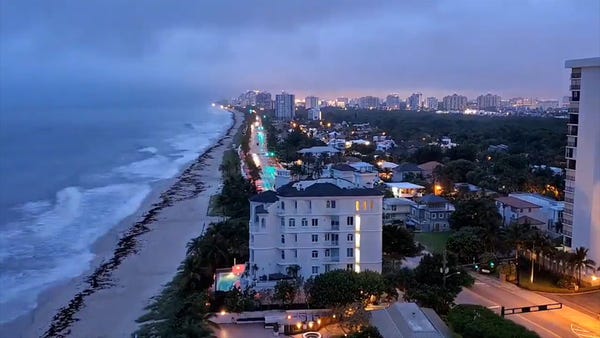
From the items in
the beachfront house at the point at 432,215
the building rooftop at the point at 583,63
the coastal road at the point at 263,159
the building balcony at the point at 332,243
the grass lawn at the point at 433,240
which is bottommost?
the grass lawn at the point at 433,240

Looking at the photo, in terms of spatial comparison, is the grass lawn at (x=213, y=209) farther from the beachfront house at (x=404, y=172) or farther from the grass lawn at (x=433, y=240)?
the beachfront house at (x=404, y=172)

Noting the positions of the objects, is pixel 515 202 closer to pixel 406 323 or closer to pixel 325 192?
pixel 325 192

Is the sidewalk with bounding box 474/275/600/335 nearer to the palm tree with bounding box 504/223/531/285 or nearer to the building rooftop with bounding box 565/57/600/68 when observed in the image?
the palm tree with bounding box 504/223/531/285

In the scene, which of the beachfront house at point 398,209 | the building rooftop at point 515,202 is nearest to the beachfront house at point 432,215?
the beachfront house at point 398,209

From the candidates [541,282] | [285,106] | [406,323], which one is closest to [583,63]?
[541,282]

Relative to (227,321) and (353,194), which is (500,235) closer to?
(353,194)

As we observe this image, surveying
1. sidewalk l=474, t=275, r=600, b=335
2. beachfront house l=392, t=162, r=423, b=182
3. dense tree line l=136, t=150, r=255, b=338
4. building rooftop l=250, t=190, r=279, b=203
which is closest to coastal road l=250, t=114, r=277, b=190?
beachfront house l=392, t=162, r=423, b=182

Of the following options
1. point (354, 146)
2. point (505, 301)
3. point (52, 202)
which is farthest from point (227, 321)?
point (354, 146)
